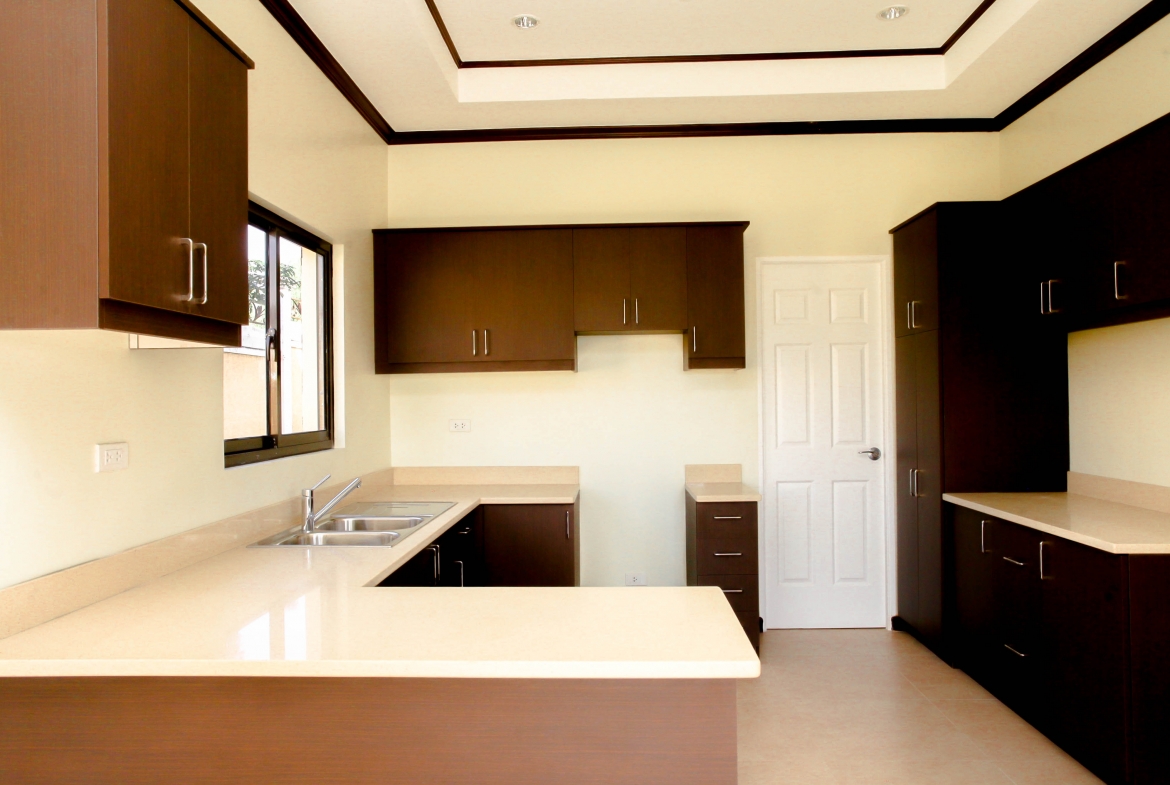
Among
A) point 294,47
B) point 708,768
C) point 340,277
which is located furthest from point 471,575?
point 294,47

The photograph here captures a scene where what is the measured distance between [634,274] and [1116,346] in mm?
Answer: 2317

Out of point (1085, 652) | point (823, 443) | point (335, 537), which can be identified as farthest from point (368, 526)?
point (1085, 652)

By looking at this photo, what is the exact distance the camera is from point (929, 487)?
3.71 m

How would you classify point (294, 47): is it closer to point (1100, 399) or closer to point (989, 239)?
point (989, 239)

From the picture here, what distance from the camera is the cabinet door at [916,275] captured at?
11.9ft

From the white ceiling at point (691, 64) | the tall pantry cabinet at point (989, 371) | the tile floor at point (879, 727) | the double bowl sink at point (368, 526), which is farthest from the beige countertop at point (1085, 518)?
the double bowl sink at point (368, 526)

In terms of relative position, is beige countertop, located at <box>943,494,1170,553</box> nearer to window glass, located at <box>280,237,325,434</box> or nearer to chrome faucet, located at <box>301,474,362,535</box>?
chrome faucet, located at <box>301,474,362,535</box>

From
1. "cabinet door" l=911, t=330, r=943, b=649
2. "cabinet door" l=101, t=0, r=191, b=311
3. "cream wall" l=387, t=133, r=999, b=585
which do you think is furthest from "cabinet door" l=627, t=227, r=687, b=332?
"cabinet door" l=101, t=0, r=191, b=311

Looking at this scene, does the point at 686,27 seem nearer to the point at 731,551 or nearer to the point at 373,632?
the point at 731,551

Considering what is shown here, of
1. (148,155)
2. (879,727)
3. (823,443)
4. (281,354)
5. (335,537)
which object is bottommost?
(879,727)

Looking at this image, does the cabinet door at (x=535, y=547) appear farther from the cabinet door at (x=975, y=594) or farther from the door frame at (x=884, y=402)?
the cabinet door at (x=975, y=594)

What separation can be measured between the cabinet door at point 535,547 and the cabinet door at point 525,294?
875 millimetres

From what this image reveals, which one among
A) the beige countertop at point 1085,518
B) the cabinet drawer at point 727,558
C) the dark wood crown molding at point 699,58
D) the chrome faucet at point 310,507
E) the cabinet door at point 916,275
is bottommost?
the cabinet drawer at point 727,558

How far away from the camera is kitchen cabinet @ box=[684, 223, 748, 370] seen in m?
3.88
